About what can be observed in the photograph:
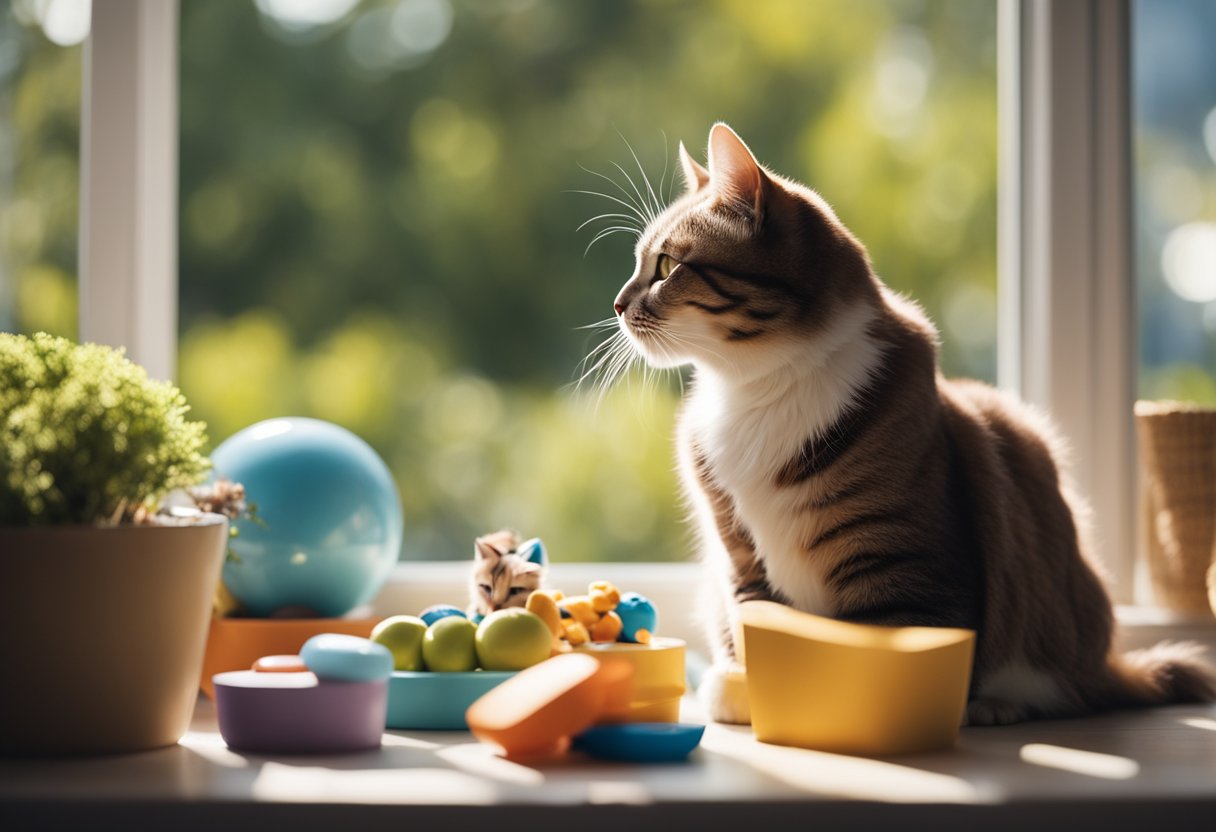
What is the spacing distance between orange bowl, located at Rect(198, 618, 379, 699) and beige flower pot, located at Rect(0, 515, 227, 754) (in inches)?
9.3

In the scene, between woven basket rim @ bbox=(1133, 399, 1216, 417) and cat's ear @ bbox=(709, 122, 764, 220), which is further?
woven basket rim @ bbox=(1133, 399, 1216, 417)

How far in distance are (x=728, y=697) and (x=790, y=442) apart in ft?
0.83

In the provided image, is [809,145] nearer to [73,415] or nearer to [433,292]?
[433,292]

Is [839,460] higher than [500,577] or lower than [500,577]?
higher

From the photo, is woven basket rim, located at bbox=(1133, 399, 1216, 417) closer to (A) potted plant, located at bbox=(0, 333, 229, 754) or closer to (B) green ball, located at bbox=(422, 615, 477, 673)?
(B) green ball, located at bbox=(422, 615, 477, 673)

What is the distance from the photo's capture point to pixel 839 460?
39.1 inches

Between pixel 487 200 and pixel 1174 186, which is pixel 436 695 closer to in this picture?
pixel 1174 186

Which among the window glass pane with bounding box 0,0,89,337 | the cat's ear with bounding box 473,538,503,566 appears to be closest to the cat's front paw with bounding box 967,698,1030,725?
the cat's ear with bounding box 473,538,503,566

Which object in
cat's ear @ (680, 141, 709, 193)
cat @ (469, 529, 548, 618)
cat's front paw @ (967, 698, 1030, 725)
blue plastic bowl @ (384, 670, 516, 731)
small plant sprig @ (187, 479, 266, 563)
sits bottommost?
cat's front paw @ (967, 698, 1030, 725)

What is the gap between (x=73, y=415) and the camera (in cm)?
85

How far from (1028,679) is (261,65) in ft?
12.5

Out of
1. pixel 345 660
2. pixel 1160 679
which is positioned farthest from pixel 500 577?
pixel 1160 679

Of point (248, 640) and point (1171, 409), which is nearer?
point (248, 640)

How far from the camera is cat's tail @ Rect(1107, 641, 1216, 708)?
1129 mm
